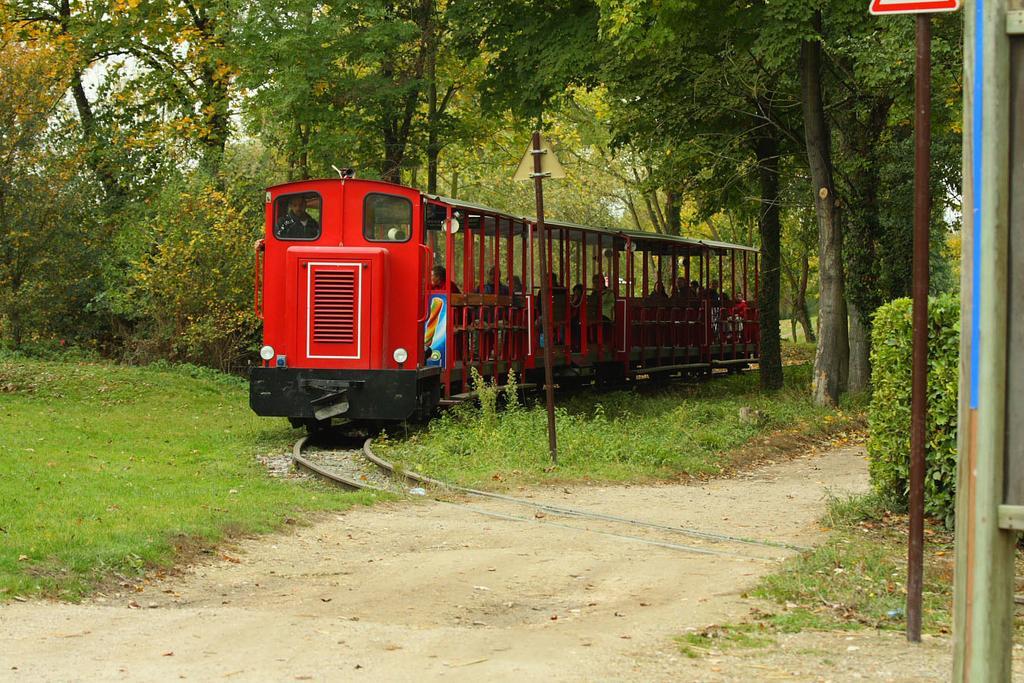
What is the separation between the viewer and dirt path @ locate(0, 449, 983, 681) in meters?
6.17

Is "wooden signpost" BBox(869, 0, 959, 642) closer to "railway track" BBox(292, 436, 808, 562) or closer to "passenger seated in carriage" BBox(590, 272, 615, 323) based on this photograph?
"railway track" BBox(292, 436, 808, 562)

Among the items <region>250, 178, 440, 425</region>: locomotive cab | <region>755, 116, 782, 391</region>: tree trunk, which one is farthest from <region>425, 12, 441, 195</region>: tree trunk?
<region>250, 178, 440, 425</region>: locomotive cab

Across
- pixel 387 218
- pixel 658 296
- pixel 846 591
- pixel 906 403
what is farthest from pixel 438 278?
pixel 658 296

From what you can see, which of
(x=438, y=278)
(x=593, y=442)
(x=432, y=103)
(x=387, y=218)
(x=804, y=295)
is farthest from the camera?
(x=804, y=295)

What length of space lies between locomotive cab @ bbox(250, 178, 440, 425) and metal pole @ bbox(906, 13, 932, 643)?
31.8 ft

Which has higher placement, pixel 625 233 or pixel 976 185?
pixel 625 233

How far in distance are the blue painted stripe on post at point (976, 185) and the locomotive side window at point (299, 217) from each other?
44.1ft

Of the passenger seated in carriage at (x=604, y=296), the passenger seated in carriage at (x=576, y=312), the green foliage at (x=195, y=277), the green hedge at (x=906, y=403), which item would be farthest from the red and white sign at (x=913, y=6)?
the green foliage at (x=195, y=277)

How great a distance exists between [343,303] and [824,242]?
353 inches

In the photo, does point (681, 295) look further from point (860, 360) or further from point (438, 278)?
point (438, 278)

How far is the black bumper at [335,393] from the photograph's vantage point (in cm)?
1592

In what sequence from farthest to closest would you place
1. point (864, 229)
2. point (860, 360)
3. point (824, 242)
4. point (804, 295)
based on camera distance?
point (804, 295)
point (860, 360)
point (864, 229)
point (824, 242)

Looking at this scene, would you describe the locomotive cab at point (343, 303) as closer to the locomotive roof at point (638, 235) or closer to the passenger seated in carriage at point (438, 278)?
the passenger seated in carriage at point (438, 278)

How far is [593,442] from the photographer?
48.2ft
